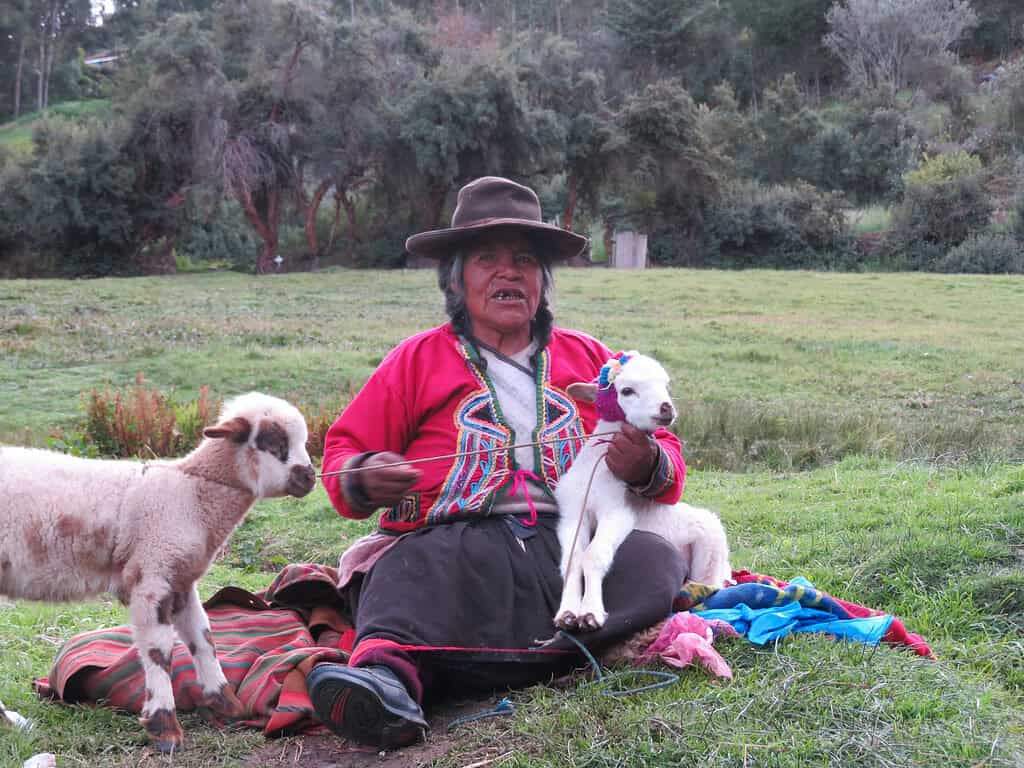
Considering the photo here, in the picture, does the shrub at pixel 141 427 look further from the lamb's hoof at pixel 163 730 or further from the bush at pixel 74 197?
the bush at pixel 74 197

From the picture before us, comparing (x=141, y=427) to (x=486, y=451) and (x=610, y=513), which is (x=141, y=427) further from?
(x=610, y=513)

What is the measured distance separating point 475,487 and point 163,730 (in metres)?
1.41

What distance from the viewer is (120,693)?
3.86m

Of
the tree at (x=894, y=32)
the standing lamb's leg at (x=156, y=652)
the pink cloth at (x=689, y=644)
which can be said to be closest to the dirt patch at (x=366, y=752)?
the standing lamb's leg at (x=156, y=652)

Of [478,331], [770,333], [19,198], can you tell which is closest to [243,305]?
[770,333]

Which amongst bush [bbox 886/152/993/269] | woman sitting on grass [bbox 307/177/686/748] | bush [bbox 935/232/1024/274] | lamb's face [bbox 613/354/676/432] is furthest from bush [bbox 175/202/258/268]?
lamb's face [bbox 613/354/676/432]

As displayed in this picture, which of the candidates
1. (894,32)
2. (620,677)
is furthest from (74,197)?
(894,32)

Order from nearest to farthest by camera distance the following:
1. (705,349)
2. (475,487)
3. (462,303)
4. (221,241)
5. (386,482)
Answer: (386,482) → (475,487) → (462,303) → (705,349) → (221,241)

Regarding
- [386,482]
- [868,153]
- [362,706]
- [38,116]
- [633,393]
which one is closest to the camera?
[362,706]

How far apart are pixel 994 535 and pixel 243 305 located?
18697 millimetres

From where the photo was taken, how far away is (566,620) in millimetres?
3688

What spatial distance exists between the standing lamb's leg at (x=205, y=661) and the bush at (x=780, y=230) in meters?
33.8

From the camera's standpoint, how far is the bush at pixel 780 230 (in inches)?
1420

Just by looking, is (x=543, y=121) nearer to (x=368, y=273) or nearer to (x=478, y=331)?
(x=368, y=273)
